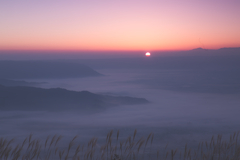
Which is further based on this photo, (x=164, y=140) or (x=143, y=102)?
(x=143, y=102)

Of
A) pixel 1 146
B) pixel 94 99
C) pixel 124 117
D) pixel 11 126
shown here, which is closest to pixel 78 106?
pixel 94 99

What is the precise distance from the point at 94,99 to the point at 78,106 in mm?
7027

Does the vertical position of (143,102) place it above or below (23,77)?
below

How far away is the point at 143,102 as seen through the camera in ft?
311

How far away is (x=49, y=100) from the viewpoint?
84625mm

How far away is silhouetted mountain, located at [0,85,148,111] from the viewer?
259ft

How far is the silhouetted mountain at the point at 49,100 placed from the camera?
78.9 metres

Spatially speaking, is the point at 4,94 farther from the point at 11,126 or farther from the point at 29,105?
the point at 11,126

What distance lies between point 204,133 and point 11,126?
47.4m

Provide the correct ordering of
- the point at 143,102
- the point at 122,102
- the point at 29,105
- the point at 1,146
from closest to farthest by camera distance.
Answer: the point at 1,146 < the point at 29,105 < the point at 122,102 < the point at 143,102

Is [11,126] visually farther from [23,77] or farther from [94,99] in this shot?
[23,77]

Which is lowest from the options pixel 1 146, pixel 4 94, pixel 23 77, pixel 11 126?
pixel 11 126

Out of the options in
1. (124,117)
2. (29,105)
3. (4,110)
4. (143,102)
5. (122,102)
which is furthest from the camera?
(143,102)

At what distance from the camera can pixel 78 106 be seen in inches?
3214
